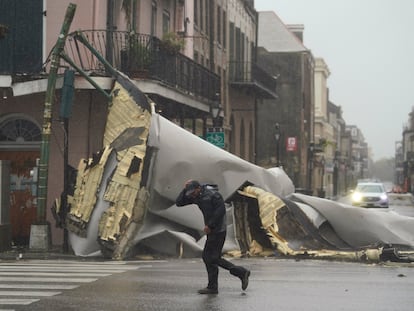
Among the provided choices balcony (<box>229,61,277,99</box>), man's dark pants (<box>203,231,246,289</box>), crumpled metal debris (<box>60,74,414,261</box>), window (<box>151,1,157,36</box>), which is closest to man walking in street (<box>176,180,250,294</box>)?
man's dark pants (<box>203,231,246,289</box>)

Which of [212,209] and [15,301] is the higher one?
[212,209]

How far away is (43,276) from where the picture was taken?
1313cm

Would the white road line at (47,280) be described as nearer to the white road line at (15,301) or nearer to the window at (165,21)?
the white road line at (15,301)

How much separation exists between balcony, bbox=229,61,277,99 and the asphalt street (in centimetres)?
2450

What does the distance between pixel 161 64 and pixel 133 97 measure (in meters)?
4.24

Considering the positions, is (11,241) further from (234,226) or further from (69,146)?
(234,226)

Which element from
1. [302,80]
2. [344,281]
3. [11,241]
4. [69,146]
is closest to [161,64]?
[69,146]

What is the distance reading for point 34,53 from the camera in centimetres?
2095

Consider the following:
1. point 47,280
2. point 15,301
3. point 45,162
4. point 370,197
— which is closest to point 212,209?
point 15,301

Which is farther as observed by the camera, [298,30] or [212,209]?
[298,30]

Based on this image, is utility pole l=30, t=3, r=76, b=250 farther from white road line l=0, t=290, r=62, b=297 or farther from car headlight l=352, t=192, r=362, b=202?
car headlight l=352, t=192, r=362, b=202

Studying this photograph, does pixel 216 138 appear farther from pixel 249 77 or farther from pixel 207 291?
pixel 207 291

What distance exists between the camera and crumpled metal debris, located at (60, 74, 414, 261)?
17031mm

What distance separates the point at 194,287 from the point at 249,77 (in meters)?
30.7
